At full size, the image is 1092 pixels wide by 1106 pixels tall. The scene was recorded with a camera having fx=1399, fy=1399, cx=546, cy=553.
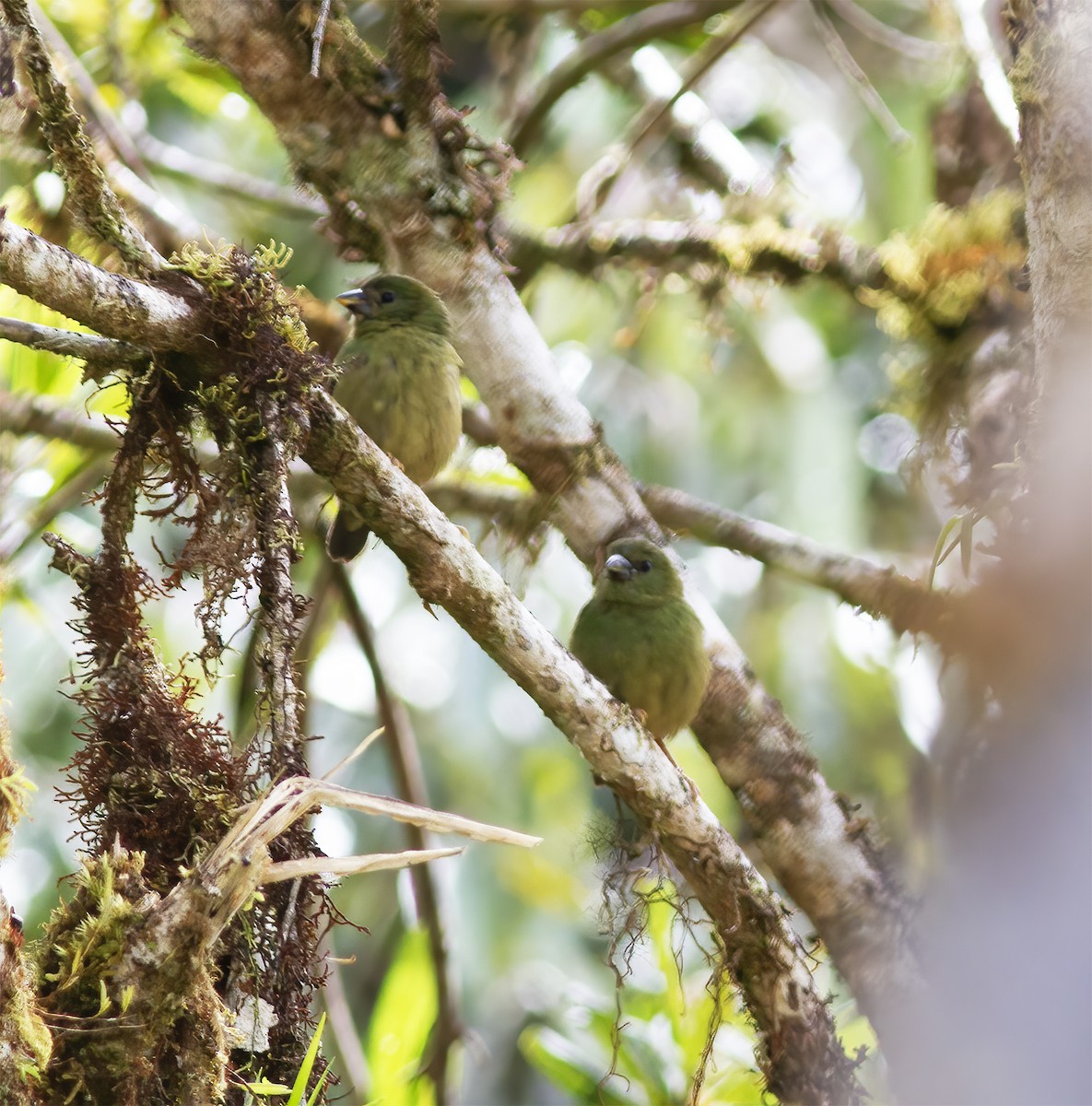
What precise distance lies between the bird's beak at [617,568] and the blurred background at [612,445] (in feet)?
1.90

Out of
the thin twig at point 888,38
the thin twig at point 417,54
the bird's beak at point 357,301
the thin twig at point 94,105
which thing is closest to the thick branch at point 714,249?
the bird's beak at point 357,301

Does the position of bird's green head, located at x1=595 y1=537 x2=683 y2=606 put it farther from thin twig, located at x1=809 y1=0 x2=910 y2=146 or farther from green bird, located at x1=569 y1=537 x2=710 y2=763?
thin twig, located at x1=809 y1=0 x2=910 y2=146

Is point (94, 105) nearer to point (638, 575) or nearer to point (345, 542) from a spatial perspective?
point (345, 542)

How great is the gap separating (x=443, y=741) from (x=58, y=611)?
2.65 meters

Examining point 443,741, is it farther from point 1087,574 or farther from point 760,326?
point 1087,574

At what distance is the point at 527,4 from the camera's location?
629 centimetres

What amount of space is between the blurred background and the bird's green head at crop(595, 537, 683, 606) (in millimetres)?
466

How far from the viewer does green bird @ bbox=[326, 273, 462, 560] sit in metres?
4.44

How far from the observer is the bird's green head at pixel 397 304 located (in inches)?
173

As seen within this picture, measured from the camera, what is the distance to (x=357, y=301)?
181 inches

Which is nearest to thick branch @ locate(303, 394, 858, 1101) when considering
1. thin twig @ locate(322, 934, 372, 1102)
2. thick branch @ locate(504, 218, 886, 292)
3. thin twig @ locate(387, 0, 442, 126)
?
thin twig @ locate(387, 0, 442, 126)

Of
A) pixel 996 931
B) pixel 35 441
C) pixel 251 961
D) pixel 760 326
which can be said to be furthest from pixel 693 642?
pixel 760 326

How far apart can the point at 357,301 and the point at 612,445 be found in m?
3.13

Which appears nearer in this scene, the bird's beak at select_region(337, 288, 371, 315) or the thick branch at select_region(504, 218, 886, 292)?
the bird's beak at select_region(337, 288, 371, 315)
